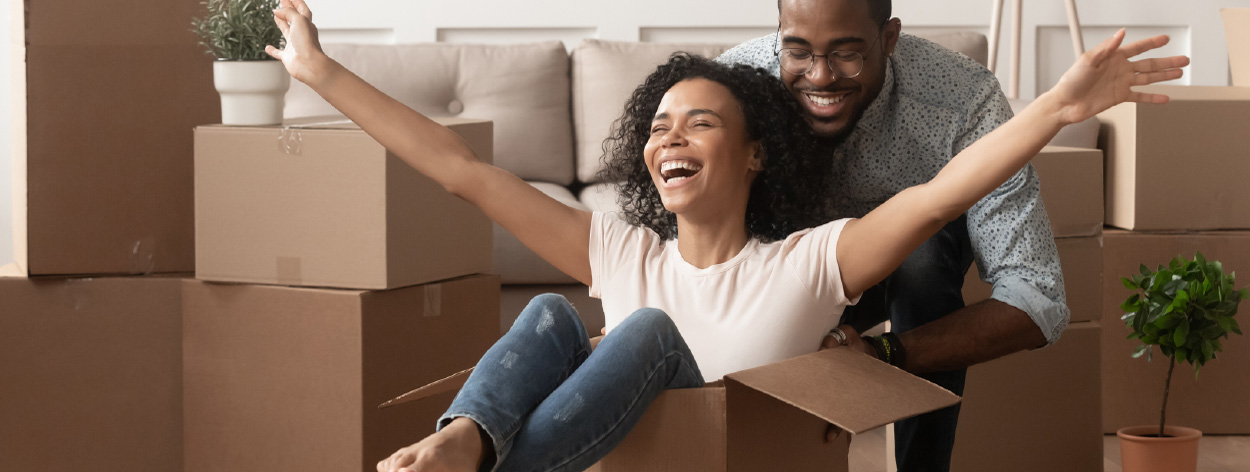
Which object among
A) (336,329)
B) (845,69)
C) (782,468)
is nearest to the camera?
(782,468)

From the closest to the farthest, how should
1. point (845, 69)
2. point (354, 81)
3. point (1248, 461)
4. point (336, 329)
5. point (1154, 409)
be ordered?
1. point (354, 81)
2. point (845, 69)
3. point (336, 329)
4. point (1248, 461)
5. point (1154, 409)

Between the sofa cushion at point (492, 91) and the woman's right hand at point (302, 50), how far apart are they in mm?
1295

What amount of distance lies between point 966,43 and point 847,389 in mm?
1785

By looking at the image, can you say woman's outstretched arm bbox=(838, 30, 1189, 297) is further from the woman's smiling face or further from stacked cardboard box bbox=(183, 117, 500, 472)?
stacked cardboard box bbox=(183, 117, 500, 472)

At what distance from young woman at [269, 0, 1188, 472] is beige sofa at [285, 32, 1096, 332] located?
1080 millimetres

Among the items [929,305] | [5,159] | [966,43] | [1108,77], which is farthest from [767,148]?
[5,159]

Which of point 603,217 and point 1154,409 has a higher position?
point 603,217

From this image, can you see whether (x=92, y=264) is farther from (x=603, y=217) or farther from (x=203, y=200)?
(x=603, y=217)

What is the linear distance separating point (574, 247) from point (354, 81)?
1.02 ft

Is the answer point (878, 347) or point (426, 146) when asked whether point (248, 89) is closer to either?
point (426, 146)

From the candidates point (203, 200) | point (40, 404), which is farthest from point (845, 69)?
point (40, 404)

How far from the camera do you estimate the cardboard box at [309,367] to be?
163cm

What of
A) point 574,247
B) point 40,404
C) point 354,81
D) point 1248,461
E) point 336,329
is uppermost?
point 354,81

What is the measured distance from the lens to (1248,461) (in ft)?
6.72
